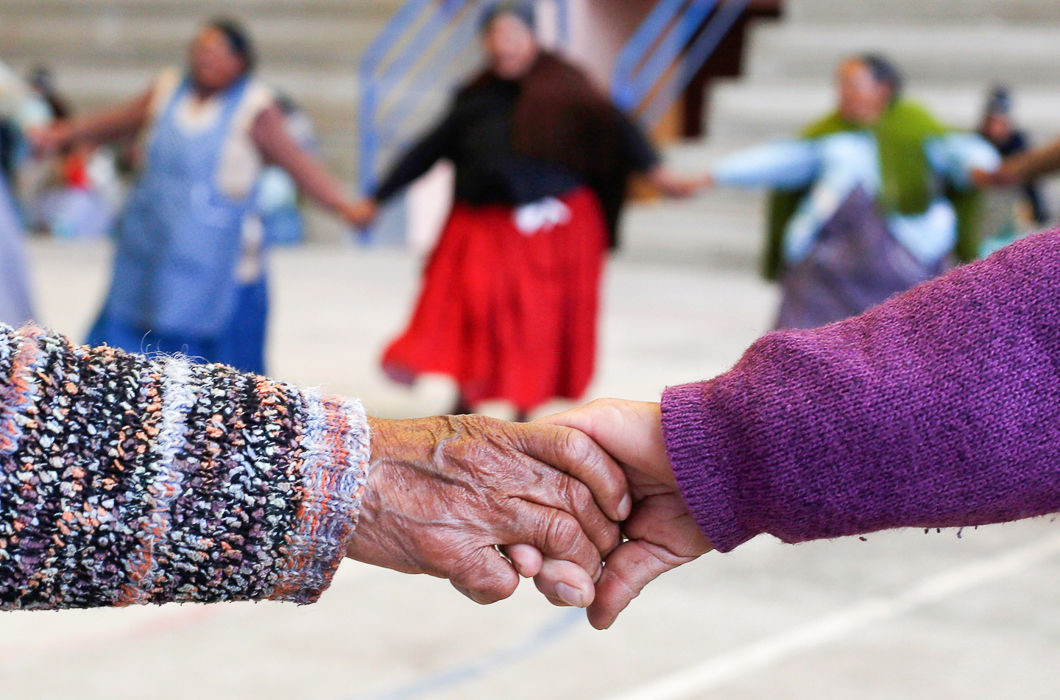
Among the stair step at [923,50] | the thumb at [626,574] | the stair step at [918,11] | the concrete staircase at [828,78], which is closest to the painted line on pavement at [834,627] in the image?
the thumb at [626,574]

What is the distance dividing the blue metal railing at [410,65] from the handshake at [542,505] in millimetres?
12433

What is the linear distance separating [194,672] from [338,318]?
19.7 feet

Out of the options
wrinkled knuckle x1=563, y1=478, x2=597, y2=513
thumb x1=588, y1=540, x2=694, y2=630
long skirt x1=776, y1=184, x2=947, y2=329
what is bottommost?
long skirt x1=776, y1=184, x2=947, y2=329

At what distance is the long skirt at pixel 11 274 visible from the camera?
4141mm

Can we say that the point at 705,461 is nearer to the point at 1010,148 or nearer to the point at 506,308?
the point at 506,308

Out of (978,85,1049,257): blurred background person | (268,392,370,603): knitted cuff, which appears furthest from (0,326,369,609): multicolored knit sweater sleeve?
(978,85,1049,257): blurred background person

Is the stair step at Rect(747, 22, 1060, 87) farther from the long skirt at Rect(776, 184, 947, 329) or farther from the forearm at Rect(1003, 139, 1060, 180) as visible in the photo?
the long skirt at Rect(776, 184, 947, 329)

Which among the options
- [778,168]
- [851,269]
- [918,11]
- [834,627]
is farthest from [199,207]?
[918,11]

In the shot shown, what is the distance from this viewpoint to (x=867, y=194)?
17.9 feet

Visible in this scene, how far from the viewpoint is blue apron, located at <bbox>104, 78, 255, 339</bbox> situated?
214 inches

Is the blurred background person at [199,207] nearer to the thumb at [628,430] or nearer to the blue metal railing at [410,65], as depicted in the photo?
the thumb at [628,430]

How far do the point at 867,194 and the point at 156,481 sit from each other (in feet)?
14.4

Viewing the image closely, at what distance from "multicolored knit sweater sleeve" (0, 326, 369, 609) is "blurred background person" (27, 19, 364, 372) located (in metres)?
3.95

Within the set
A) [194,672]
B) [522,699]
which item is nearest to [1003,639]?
[522,699]
